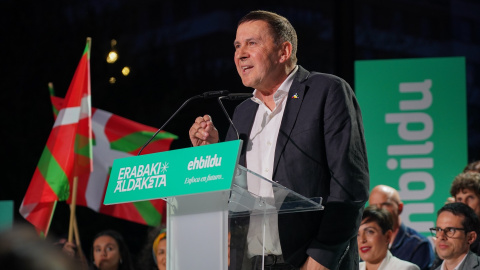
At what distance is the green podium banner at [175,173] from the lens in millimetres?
1997

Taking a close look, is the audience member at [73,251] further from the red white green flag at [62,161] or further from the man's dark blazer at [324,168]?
the man's dark blazer at [324,168]

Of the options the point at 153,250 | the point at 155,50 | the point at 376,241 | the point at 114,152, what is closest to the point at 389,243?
the point at 376,241

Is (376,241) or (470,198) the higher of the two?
(470,198)

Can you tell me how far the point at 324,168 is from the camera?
8.04ft

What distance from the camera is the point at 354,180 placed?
237 centimetres

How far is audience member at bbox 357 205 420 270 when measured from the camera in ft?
14.9

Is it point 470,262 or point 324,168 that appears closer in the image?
point 324,168

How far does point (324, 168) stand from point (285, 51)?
478 millimetres

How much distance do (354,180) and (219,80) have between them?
709 centimetres

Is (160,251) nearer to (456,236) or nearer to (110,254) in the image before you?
(110,254)

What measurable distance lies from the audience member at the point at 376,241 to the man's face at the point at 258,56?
219 cm

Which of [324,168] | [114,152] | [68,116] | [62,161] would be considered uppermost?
[68,116]

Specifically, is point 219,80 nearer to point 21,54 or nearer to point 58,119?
point 21,54

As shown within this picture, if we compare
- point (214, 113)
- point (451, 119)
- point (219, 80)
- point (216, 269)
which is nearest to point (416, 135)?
point (451, 119)
